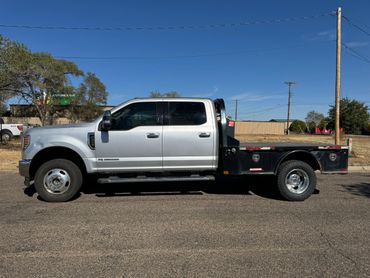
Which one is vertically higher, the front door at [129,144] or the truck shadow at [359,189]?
the front door at [129,144]

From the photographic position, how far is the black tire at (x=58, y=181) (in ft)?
26.1

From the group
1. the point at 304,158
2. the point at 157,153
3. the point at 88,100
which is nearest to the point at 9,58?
the point at 157,153

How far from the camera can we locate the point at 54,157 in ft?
26.9

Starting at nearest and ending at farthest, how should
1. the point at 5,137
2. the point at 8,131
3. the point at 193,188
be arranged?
the point at 193,188
the point at 5,137
the point at 8,131

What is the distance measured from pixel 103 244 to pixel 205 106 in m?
3.99

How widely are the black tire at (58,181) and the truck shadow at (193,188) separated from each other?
34.5 inches

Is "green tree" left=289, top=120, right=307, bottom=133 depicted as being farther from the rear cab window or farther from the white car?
the rear cab window

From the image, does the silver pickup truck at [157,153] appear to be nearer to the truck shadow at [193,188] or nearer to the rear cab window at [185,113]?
the rear cab window at [185,113]

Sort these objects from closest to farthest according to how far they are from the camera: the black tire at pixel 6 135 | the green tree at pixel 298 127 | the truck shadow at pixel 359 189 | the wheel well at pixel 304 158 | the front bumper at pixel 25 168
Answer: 1. the front bumper at pixel 25 168
2. the wheel well at pixel 304 158
3. the truck shadow at pixel 359 189
4. the black tire at pixel 6 135
5. the green tree at pixel 298 127

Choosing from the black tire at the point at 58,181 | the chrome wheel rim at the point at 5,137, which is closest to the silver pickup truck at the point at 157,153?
the black tire at the point at 58,181

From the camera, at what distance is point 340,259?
487cm

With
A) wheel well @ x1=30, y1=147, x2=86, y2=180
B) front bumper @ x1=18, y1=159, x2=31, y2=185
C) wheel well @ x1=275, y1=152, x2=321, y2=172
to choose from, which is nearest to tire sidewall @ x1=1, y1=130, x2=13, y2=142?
wheel well @ x1=30, y1=147, x2=86, y2=180

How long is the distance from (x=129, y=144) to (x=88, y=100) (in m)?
54.7

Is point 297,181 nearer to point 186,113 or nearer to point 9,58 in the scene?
point 186,113
